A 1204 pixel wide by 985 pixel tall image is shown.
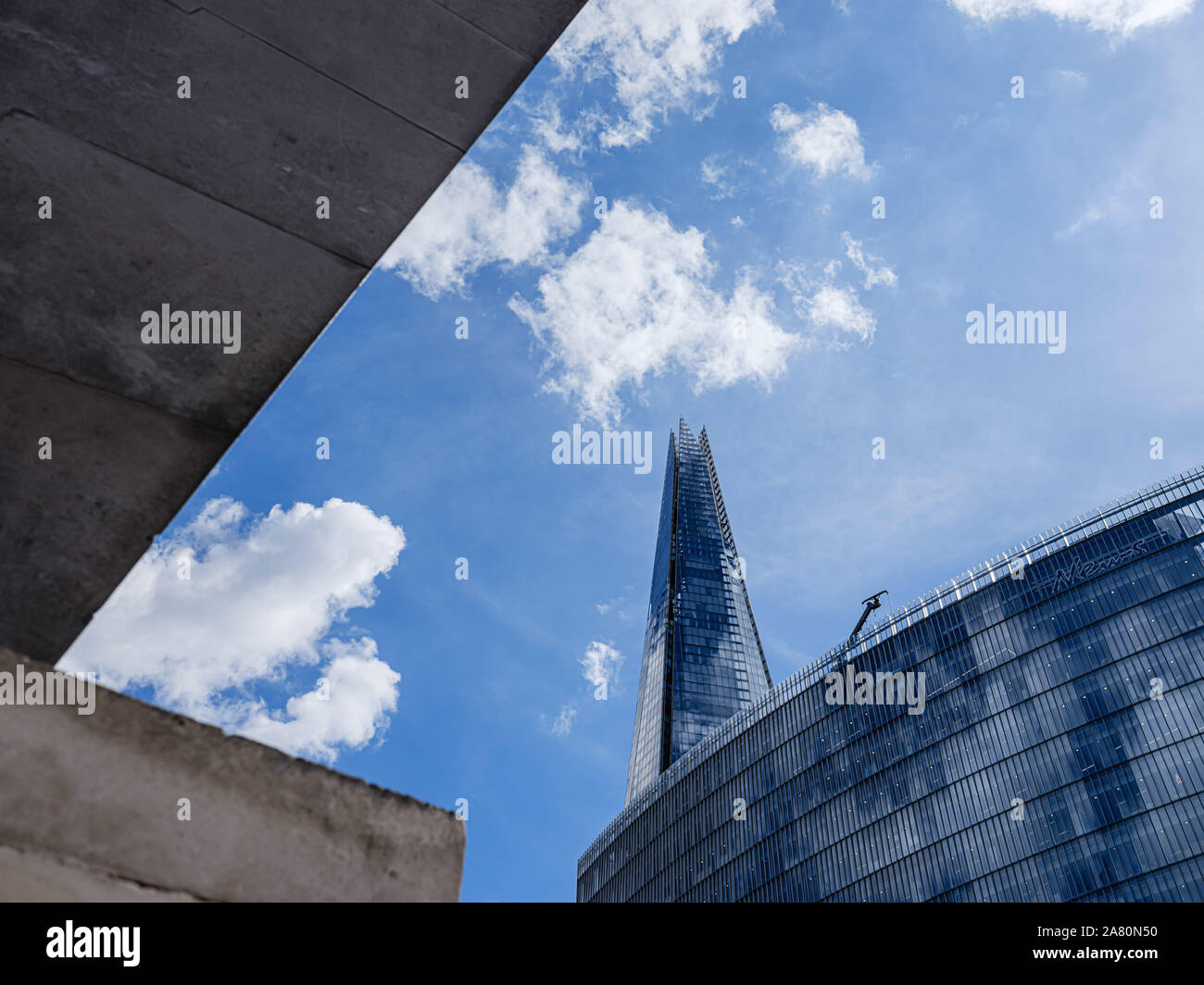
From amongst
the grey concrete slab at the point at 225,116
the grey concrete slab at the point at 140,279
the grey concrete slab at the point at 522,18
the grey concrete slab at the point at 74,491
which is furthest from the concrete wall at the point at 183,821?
the grey concrete slab at the point at 522,18

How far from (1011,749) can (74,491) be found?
65414 millimetres

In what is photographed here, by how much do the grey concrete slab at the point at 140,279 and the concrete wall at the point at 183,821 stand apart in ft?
4.49

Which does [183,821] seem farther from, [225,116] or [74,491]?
[225,116]

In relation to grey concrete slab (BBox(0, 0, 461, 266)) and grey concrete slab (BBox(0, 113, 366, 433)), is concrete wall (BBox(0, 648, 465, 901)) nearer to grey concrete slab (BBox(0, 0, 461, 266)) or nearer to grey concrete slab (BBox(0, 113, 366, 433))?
grey concrete slab (BBox(0, 113, 366, 433))

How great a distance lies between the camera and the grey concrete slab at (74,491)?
289 centimetres

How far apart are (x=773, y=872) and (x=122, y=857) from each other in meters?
73.5

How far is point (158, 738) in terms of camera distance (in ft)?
6.55

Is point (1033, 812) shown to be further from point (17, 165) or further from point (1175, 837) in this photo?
point (17, 165)

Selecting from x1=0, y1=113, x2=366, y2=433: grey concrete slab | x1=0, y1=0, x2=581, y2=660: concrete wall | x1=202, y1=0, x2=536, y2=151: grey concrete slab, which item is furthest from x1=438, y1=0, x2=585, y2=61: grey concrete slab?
x1=0, y1=113, x2=366, y2=433: grey concrete slab

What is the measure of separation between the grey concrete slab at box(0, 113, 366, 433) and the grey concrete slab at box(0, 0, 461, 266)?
8cm

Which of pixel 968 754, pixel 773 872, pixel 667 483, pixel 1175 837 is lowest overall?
pixel 773 872

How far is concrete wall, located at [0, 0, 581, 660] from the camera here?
288cm

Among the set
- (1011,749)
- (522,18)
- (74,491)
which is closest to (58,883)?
(74,491)
